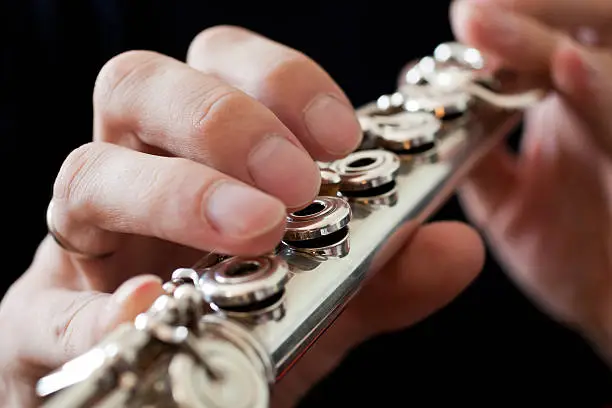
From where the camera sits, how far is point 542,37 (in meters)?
0.60

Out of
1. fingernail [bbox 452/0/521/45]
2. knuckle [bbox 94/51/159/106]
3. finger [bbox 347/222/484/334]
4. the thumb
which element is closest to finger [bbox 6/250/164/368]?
the thumb

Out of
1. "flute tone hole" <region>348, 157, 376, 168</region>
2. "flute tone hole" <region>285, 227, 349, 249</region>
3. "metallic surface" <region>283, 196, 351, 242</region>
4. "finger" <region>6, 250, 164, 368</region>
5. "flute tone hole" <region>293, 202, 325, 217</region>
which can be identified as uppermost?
"metallic surface" <region>283, 196, 351, 242</region>

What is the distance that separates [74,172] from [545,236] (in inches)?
23.2

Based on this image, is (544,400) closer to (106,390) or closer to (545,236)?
(545,236)

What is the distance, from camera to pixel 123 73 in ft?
1.32

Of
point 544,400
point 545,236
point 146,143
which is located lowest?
point 544,400

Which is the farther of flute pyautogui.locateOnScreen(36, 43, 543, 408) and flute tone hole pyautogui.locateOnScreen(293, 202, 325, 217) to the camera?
flute tone hole pyautogui.locateOnScreen(293, 202, 325, 217)

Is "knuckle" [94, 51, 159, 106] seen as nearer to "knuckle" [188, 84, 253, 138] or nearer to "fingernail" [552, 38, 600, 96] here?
"knuckle" [188, 84, 253, 138]

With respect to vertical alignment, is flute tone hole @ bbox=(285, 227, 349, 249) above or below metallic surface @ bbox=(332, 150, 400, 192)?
below

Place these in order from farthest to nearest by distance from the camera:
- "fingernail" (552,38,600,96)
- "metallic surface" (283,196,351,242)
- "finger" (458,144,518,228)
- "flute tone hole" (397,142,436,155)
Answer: "finger" (458,144,518,228)
"fingernail" (552,38,600,96)
"flute tone hole" (397,142,436,155)
"metallic surface" (283,196,351,242)

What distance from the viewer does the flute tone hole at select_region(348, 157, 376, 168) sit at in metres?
0.42

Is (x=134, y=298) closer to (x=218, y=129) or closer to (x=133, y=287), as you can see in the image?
(x=133, y=287)

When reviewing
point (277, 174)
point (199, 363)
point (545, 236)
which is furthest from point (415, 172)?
point (545, 236)

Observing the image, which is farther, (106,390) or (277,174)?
(277,174)
